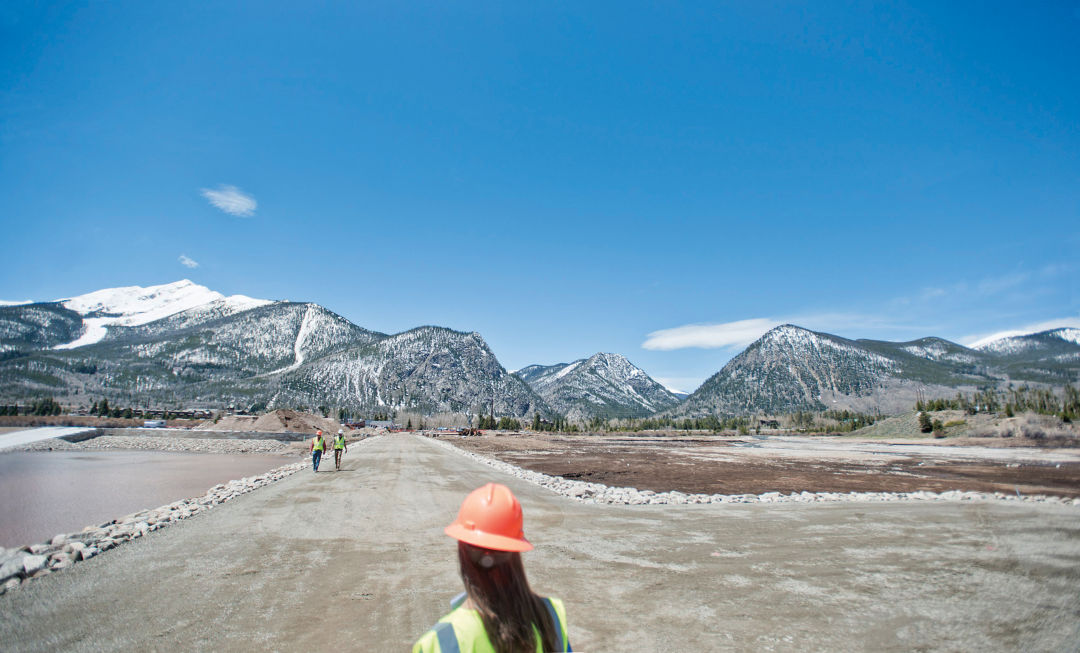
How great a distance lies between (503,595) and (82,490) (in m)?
29.0

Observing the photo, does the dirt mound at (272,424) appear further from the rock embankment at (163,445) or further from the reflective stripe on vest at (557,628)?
the reflective stripe on vest at (557,628)

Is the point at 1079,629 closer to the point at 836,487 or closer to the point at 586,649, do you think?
the point at 586,649

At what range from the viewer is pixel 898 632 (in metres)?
5.87

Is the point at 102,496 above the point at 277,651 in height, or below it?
below

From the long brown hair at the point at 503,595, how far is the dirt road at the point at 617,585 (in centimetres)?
420

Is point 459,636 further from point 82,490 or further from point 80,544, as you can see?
point 82,490

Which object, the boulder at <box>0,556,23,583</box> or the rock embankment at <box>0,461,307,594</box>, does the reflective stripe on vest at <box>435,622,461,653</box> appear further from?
the boulder at <box>0,556,23,583</box>

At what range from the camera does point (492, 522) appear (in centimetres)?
177

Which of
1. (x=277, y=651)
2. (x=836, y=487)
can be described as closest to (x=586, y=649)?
(x=277, y=651)

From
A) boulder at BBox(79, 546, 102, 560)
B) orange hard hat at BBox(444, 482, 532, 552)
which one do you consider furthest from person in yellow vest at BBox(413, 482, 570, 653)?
boulder at BBox(79, 546, 102, 560)

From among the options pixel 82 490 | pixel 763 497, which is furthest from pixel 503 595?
pixel 82 490

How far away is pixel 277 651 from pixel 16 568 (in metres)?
5.79

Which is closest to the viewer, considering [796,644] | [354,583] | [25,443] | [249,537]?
[796,644]

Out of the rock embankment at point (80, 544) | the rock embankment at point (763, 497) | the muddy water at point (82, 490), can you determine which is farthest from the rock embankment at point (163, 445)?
the rock embankment at point (763, 497)
